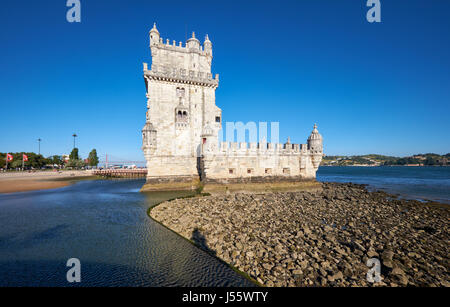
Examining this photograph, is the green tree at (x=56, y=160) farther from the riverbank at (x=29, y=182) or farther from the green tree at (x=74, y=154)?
the riverbank at (x=29, y=182)

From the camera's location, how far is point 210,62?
23.1m

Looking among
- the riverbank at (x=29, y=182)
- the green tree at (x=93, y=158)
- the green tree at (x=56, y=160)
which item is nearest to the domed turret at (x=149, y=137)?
the riverbank at (x=29, y=182)

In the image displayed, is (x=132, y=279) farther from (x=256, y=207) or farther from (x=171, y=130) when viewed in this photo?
(x=171, y=130)

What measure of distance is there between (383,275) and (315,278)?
7.30 feet

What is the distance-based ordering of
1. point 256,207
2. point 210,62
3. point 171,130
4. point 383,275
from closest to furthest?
1. point 383,275
2. point 256,207
3. point 171,130
4. point 210,62

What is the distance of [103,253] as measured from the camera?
6.57m

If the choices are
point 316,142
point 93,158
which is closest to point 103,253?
point 316,142

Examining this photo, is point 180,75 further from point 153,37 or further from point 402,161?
point 402,161

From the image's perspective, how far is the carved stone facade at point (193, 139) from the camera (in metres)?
18.1

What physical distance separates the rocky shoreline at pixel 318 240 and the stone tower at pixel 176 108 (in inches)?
339

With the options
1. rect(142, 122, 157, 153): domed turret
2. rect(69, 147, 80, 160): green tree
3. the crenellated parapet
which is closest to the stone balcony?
rect(142, 122, 157, 153): domed turret

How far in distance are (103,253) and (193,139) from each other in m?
16.0

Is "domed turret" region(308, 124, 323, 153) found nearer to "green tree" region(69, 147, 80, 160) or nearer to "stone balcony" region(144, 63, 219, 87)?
"stone balcony" region(144, 63, 219, 87)

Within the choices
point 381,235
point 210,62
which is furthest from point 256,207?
point 210,62
